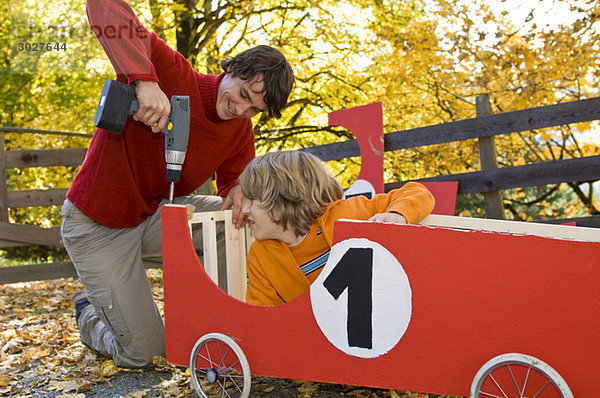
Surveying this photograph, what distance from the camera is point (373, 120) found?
427 centimetres

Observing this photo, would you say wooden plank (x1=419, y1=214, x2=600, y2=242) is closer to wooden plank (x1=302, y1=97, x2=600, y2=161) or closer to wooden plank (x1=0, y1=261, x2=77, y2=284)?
wooden plank (x1=302, y1=97, x2=600, y2=161)

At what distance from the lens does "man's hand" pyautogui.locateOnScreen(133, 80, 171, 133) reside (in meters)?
2.11

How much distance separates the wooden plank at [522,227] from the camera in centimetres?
170

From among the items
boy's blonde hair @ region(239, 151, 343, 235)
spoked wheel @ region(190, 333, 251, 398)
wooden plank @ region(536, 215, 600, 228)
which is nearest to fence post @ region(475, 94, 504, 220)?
wooden plank @ region(536, 215, 600, 228)

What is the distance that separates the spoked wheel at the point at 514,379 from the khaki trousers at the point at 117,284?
73.7 inches

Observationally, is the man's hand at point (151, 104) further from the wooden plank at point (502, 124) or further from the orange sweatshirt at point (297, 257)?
the wooden plank at point (502, 124)

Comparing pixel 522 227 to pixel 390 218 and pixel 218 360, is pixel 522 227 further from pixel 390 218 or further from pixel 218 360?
pixel 218 360

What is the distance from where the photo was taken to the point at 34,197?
19.4ft

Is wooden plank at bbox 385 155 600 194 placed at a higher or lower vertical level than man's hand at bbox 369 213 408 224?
higher

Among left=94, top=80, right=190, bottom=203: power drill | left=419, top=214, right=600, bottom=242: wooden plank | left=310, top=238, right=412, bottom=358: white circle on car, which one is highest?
left=94, top=80, right=190, bottom=203: power drill

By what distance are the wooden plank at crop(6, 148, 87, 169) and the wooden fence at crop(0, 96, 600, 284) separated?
0.04 ft

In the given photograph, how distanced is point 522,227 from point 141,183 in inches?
76.4

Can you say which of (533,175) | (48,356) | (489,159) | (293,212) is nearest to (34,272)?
(48,356)

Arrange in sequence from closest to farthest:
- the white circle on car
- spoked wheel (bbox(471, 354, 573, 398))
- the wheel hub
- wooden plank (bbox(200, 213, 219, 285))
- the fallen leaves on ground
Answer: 1. spoked wheel (bbox(471, 354, 573, 398))
2. the white circle on car
3. the wheel hub
4. wooden plank (bbox(200, 213, 219, 285))
5. the fallen leaves on ground
